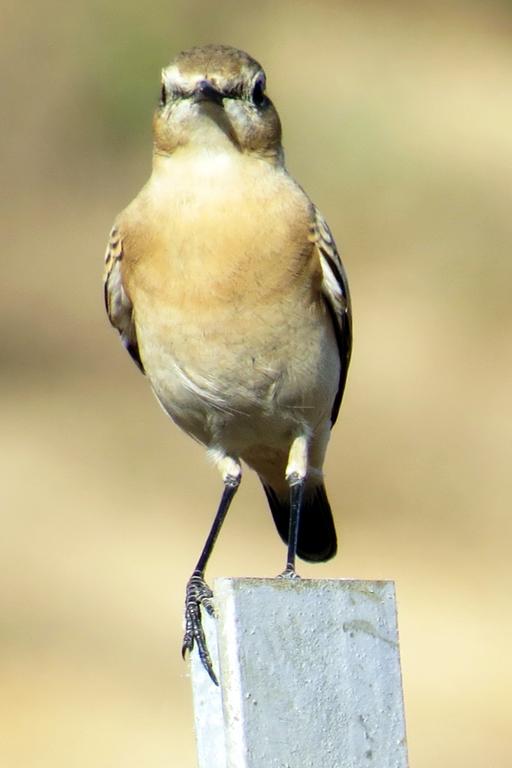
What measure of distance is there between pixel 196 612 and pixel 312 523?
1774 millimetres

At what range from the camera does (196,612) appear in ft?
19.6

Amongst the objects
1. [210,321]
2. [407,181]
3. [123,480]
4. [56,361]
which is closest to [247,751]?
[210,321]

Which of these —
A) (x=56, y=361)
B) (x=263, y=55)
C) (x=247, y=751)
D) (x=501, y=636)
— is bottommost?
(x=247, y=751)

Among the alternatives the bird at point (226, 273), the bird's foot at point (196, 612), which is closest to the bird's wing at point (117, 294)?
the bird at point (226, 273)

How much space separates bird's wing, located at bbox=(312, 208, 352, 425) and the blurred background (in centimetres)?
514

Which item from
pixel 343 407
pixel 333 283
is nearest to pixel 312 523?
pixel 333 283

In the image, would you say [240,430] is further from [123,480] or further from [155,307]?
[123,480]

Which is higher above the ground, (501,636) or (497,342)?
(497,342)

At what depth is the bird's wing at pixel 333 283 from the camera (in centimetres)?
638

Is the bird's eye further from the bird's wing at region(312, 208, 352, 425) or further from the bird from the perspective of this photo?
the bird's wing at region(312, 208, 352, 425)

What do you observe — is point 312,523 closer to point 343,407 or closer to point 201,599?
point 201,599

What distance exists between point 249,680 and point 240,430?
2465 mm

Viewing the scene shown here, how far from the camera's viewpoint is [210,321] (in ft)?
20.0

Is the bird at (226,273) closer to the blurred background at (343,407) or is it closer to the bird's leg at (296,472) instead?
the bird's leg at (296,472)
